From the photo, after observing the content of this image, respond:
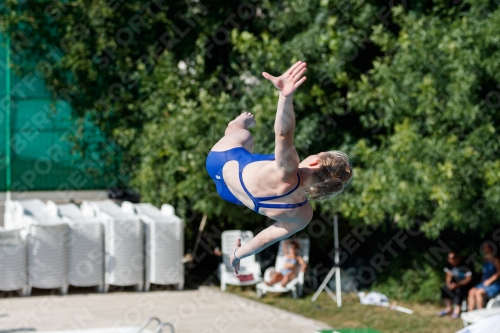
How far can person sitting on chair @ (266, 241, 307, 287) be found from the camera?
11.3 meters

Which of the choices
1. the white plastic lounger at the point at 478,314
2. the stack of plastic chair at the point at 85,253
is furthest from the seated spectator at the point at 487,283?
the stack of plastic chair at the point at 85,253

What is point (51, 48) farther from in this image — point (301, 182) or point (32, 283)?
point (301, 182)

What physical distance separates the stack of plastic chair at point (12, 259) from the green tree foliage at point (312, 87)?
2305 millimetres

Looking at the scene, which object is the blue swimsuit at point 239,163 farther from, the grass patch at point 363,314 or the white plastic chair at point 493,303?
the grass patch at point 363,314

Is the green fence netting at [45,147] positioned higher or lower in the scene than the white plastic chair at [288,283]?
higher

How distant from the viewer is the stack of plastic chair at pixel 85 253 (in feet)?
37.3

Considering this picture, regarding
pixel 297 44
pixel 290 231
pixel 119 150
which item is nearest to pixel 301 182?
pixel 290 231

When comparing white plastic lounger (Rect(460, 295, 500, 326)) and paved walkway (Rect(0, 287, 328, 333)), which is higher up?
white plastic lounger (Rect(460, 295, 500, 326))

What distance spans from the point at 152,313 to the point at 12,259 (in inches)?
81.3

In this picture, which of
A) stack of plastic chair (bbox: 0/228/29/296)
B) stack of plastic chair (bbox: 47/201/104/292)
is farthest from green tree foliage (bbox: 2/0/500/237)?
stack of plastic chair (bbox: 0/228/29/296)

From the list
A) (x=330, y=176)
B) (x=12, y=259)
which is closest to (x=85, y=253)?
(x=12, y=259)

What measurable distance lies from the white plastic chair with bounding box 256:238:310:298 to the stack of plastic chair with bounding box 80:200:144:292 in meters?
1.75

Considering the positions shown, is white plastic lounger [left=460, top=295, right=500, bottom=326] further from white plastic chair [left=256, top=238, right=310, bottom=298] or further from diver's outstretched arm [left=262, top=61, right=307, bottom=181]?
diver's outstretched arm [left=262, top=61, right=307, bottom=181]

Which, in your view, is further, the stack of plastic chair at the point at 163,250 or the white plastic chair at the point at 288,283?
the stack of plastic chair at the point at 163,250
